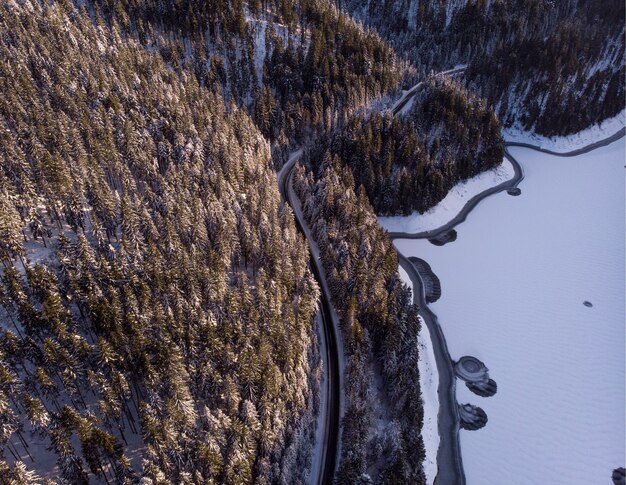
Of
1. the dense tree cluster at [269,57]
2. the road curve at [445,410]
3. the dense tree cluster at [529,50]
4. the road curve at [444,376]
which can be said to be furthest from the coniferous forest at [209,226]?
the road curve at [444,376]

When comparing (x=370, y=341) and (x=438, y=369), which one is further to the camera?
(x=438, y=369)

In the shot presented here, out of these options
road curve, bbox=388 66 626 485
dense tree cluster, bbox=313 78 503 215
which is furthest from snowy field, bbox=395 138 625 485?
dense tree cluster, bbox=313 78 503 215

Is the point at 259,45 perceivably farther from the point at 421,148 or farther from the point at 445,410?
the point at 445,410

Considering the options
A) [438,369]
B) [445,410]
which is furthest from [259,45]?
[445,410]

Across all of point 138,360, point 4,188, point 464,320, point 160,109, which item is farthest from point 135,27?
point 464,320

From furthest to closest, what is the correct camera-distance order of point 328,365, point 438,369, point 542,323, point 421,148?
point 421,148, point 542,323, point 438,369, point 328,365

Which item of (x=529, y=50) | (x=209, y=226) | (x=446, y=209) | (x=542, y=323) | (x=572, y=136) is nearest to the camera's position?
(x=209, y=226)
